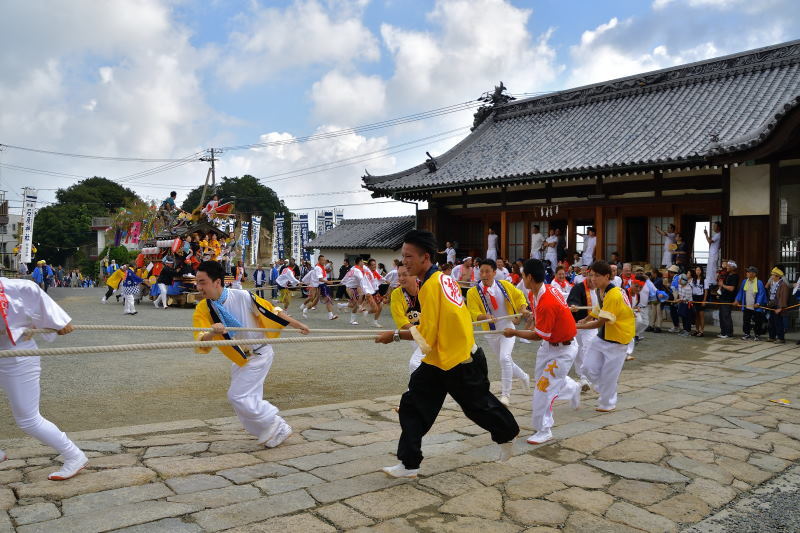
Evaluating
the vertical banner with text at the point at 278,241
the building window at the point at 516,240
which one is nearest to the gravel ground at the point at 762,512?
the building window at the point at 516,240

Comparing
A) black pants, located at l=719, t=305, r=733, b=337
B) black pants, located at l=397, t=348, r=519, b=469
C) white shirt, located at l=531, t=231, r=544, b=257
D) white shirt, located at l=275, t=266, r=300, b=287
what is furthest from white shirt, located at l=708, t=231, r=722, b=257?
black pants, located at l=397, t=348, r=519, b=469

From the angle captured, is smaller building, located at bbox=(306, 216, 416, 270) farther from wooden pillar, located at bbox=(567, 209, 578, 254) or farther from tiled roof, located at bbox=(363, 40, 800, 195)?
wooden pillar, located at bbox=(567, 209, 578, 254)

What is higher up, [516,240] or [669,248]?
[516,240]

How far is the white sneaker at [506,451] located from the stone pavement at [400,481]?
Result: 10cm

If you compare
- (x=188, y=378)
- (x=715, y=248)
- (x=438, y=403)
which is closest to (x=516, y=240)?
(x=715, y=248)

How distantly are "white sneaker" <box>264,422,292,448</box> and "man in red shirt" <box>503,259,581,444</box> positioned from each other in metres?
1.98

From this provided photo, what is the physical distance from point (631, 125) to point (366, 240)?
11.8 m

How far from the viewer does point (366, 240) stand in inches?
1014

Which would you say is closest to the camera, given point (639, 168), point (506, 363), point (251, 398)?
point (251, 398)

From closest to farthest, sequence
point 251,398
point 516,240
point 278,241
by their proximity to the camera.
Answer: point 251,398 → point 516,240 → point 278,241

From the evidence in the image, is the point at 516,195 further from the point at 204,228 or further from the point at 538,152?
the point at 204,228

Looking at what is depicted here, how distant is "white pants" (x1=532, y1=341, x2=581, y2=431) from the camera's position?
5031 mm

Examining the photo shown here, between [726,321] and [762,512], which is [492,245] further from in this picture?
[762,512]

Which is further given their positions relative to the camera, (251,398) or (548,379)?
(548,379)
